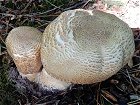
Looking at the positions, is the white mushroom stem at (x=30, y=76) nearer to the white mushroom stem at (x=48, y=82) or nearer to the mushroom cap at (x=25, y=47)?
the white mushroom stem at (x=48, y=82)

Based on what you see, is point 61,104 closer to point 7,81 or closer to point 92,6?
point 7,81

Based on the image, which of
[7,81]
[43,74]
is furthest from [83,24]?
[7,81]

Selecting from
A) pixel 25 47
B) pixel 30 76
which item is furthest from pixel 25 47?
pixel 30 76

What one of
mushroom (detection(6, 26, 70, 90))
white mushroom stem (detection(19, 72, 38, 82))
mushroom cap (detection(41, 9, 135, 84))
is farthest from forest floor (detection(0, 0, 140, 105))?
mushroom cap (detection(41, 9, 135, 84))

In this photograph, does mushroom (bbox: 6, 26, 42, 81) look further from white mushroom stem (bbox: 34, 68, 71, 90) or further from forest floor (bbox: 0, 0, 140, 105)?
forest floor (bbox: 0, 0, 140, 105)

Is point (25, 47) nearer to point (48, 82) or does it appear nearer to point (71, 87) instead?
point (48, 82)

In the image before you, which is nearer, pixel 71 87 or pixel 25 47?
pixel 25 47
